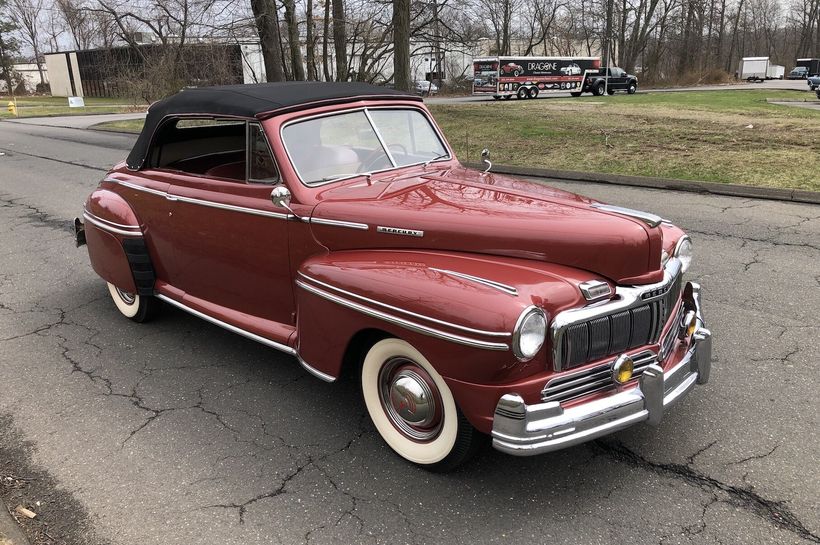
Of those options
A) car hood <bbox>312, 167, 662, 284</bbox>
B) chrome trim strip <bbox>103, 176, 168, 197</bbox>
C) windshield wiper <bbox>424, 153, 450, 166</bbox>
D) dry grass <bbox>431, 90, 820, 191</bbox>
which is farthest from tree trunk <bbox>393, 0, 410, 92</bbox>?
car hood <bbox>312, 167, 662, 284</bbox>

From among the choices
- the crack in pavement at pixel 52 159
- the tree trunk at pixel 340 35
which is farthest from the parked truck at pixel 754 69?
the crack in pavement at pixel 52 159

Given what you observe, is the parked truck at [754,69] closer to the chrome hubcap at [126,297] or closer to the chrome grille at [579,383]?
the chrome hubcap at [126,297]

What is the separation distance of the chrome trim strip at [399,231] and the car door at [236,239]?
→ 2.09ft

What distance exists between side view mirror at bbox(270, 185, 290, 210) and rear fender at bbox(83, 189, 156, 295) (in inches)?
66.5

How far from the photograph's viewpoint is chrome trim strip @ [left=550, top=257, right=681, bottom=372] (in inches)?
97.8

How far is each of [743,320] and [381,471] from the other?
307cm

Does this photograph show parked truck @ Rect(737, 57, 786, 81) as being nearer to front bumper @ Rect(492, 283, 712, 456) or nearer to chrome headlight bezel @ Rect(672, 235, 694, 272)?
chrome headlight bezel @ Rect(672, 235, 694, 272)

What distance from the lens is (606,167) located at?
11062 millimetres

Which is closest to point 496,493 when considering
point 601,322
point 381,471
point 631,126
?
point 381,471

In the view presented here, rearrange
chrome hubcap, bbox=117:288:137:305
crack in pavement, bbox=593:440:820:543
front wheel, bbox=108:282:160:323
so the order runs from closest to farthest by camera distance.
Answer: crack in pavement, bbox=593:440:820:543, front wheel, bbox=108:282:160:323, chrome hubcap, bbox=117:288:137:305

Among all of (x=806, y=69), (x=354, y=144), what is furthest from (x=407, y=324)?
(x=806, y=69)

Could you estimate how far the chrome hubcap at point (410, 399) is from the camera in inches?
111

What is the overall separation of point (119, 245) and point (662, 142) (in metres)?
11.8

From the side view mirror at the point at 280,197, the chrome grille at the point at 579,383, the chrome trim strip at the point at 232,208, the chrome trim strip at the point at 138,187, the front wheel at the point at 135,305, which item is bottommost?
the front wheel at the point at 135,305
